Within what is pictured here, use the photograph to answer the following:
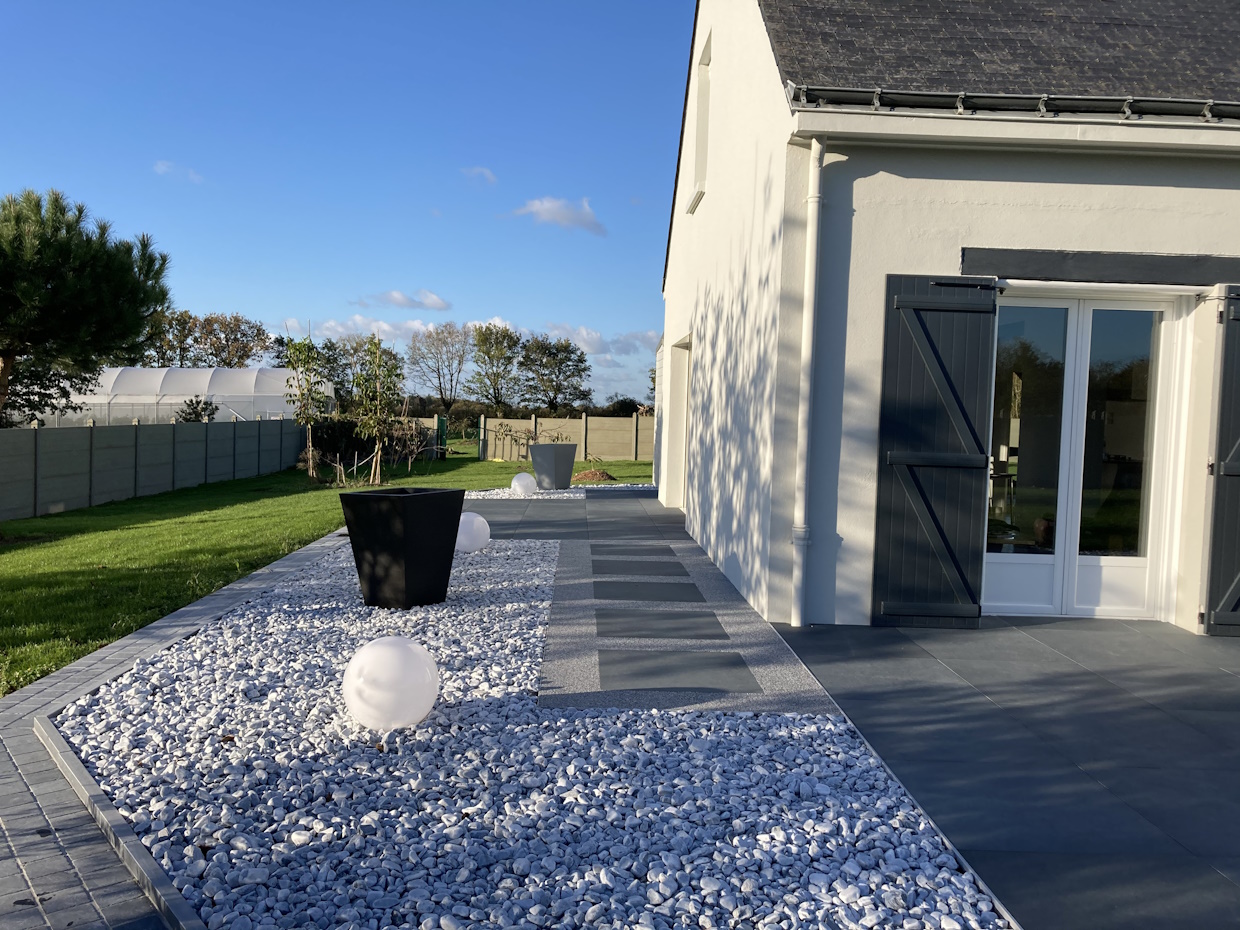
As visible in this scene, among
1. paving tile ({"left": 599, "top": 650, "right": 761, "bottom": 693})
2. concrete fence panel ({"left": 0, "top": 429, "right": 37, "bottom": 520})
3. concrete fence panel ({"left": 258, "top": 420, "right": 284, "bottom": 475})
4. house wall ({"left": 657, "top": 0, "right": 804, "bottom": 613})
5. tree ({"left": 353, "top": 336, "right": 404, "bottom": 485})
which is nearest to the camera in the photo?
paving tile ({"left": 599, "top": 650, "right": 761, "bottom": 693})

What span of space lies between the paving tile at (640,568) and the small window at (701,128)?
513cm

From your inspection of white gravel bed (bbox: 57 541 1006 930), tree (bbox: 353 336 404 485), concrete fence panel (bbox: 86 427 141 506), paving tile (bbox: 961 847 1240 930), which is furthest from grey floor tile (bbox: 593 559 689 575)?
concrete fence panel (bbox: 86 427 141 506)

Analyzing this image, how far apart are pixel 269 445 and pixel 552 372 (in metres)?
17.5

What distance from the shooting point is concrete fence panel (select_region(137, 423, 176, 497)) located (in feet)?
58.6

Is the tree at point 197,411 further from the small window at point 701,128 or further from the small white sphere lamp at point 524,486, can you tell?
the small window at point 701,128

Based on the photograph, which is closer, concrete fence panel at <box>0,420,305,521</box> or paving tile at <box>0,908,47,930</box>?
paving tile at <box>0,908,47,930</box>

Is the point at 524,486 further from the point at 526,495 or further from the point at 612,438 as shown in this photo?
the point at 612,438

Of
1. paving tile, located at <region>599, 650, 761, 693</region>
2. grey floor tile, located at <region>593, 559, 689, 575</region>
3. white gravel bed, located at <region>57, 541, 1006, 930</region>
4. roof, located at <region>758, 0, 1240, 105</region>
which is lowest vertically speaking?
white gravel bed, located at <region>57, 541, 1006, 930</region>

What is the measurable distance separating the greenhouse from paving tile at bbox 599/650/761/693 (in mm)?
31661

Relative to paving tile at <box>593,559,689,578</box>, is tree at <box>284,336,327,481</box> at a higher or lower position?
higher

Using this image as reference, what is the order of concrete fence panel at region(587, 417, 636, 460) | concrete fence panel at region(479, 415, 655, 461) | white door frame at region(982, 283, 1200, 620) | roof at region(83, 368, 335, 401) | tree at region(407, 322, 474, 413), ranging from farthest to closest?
tree at region(407, 322, 474, 413)
roof at region(83, 368, 335, 401)
concrete fence panel at region(587, 417, 636, 460)
concrete fence panel at region(479, 415, 655, 461)
white door frame at region(982, 283, 1200, 620)

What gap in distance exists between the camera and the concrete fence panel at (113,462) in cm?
1623

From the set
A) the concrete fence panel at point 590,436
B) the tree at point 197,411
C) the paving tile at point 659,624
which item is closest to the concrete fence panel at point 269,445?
the tree at point 197,411

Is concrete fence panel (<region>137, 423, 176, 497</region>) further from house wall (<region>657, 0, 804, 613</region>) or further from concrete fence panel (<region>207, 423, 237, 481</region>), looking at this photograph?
house wall (<region>657, 0, 804, 613</region>)
